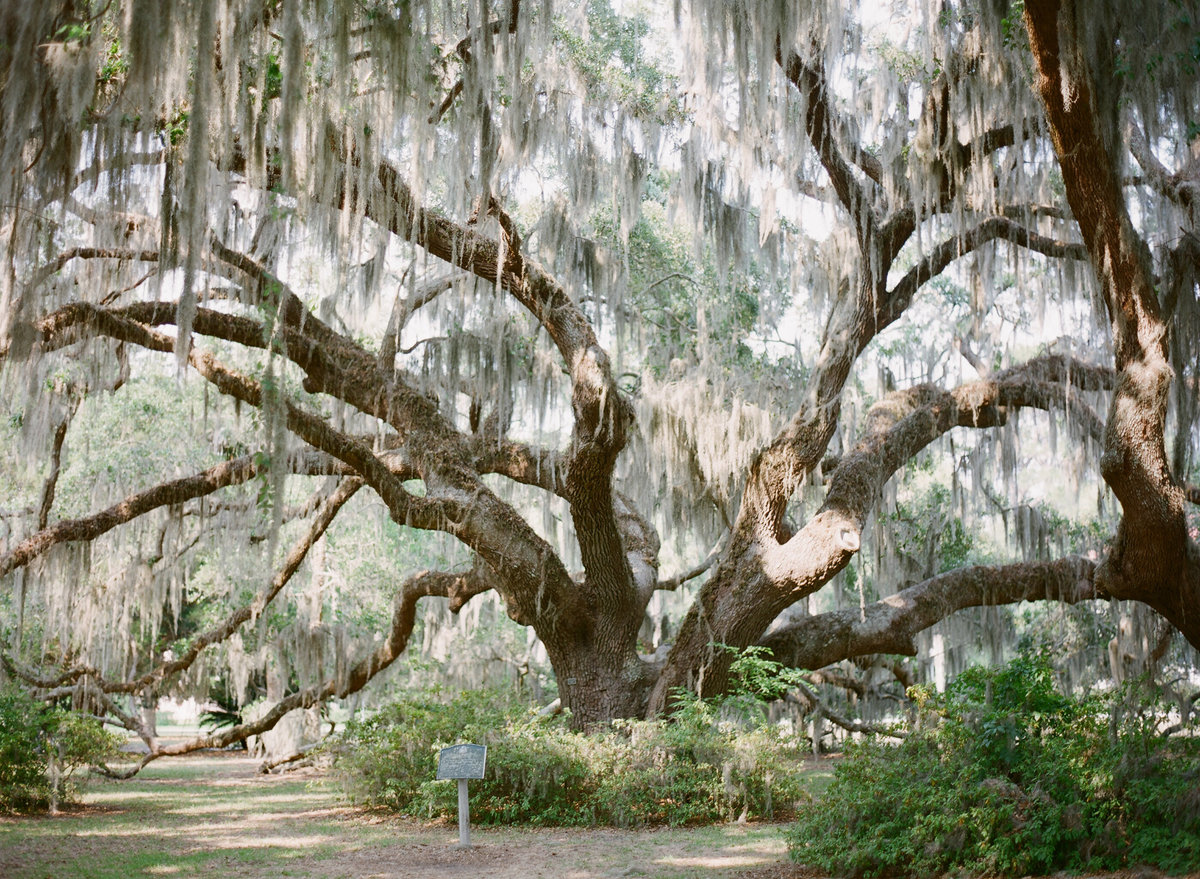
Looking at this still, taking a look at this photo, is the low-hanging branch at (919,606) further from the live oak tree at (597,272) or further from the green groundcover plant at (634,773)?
the green groundcover plant at (634,773)

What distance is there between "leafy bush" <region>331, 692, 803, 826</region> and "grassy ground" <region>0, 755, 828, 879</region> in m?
0.33

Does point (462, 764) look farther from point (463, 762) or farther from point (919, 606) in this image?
point (919, 606)

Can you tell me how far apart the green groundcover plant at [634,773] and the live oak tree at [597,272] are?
24.7 inches

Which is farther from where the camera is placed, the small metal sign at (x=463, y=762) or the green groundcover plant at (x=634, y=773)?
the green groundcover plant at (x=634, y=773)

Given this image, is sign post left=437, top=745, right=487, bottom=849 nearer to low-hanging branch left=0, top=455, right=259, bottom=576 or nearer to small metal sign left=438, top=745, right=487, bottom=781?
small metal sign left=438, top=745, right=487, bottom=781

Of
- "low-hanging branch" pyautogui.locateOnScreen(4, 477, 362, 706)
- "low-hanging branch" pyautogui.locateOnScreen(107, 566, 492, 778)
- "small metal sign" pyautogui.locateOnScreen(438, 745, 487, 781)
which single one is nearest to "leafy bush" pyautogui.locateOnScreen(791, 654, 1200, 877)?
"small metal sign" pyautogui.locateOnScreen(438, 745, 487, 781)

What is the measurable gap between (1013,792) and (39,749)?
8.03m

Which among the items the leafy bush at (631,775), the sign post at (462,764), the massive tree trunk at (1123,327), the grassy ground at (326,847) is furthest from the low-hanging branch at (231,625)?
the massive tree trunk at (1123,327)

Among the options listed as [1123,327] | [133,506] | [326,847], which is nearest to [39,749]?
[133,506]

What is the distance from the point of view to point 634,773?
7.94 metres

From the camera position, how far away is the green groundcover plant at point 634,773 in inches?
311

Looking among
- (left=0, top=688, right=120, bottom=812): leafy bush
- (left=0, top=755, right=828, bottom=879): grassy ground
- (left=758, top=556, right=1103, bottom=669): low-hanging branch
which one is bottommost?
(left=0, top=755, right=828, bottom=879): grassy ground

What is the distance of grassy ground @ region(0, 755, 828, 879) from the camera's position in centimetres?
592

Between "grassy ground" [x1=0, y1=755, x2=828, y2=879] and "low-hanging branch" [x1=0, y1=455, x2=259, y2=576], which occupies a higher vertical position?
"low-hanging branch" [x1=0, y1=455, x2=259, y2=576]
